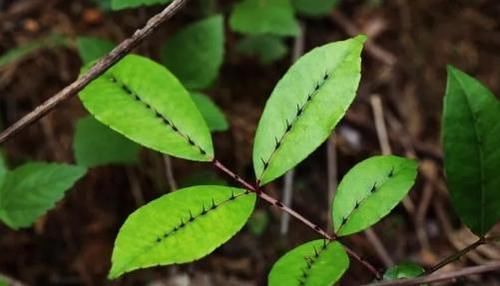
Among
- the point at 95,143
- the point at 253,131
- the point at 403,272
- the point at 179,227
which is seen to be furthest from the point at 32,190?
the point at 253,131

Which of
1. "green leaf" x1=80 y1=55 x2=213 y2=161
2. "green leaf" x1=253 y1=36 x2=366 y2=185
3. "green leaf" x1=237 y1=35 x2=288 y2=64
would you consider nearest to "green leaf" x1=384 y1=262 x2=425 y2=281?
"green leaf" x1=253 y1=36 x2=366 y2=185

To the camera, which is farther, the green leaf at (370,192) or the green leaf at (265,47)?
the green leaf at (265,47)

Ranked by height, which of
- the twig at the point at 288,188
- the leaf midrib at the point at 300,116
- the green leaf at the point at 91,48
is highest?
the green leaf at the point at 91,48

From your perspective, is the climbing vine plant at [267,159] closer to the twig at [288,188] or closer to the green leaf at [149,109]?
the green leaf at [149,109]

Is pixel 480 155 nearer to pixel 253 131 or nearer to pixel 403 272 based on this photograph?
pixel 403 272

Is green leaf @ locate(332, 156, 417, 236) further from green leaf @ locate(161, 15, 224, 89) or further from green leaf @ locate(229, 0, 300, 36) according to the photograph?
Answer: green leaf @ locate(229, 0, 300, 36)

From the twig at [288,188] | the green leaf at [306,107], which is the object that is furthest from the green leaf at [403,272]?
the twig at [288,188]
